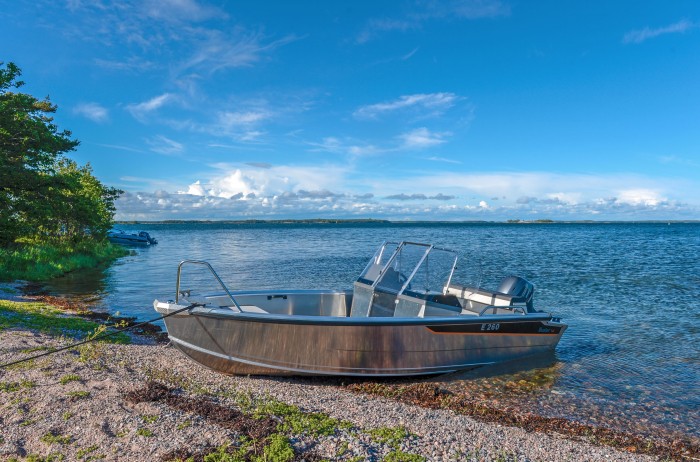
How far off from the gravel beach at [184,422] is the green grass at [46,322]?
2091mm

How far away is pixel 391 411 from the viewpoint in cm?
645

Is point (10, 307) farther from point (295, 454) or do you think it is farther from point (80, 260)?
point (80, 260)

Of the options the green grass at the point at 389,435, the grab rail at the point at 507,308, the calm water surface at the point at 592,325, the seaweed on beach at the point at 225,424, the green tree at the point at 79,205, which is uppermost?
the green tree at the point at 79,205

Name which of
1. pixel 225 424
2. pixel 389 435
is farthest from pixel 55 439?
pixel 389 435

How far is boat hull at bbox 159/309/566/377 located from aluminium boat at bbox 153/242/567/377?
2 centimetres

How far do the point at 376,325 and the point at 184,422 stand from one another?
11.2 ft

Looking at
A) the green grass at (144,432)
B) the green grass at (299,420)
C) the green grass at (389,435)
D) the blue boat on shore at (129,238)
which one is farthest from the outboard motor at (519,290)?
the blue boat on shore at (129,238)

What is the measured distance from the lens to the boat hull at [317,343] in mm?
7430

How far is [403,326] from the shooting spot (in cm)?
787

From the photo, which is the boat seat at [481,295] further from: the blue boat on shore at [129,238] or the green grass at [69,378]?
the blue boat on shore at [129,238]

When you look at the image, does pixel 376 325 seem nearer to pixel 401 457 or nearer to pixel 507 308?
A: pixel 401 457

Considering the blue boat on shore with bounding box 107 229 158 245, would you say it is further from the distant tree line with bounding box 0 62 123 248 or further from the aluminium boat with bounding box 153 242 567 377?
the aluminium boat with bounding box 153 242 567 377

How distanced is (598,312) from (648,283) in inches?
339

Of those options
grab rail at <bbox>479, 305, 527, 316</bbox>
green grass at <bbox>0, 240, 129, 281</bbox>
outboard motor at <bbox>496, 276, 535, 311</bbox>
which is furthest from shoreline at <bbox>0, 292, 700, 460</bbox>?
green grass at <bbox>0, 240, 129, 281</bbox>
